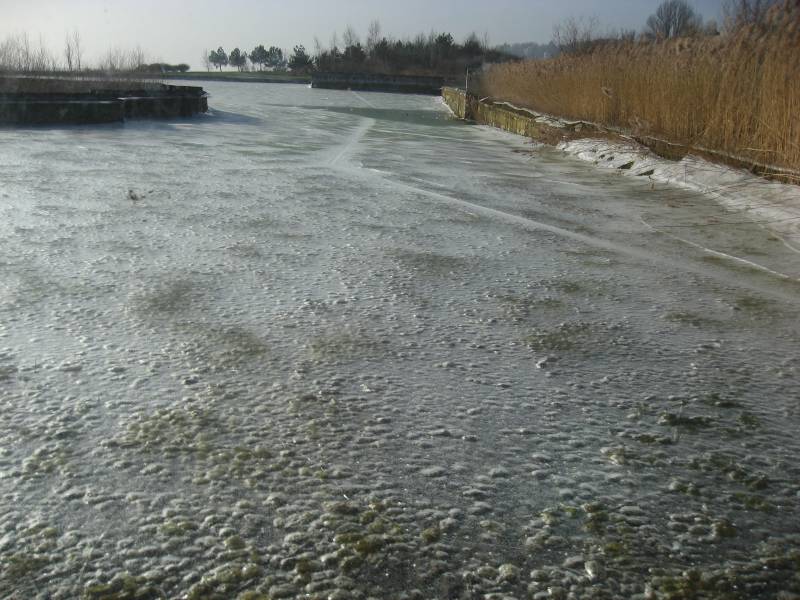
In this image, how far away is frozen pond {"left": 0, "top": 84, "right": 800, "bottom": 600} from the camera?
1434 millimetres

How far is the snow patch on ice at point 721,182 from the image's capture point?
5.06 metres

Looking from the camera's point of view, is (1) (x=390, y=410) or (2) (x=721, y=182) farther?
(2) (x=721, y=182)

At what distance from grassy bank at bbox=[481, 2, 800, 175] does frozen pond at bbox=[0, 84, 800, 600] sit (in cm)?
204

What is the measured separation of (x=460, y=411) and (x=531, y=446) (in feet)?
0.81

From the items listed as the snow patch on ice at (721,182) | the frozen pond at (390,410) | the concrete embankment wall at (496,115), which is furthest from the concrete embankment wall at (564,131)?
the frozen pond at (390,410)

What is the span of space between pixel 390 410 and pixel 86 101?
1127 centimetres

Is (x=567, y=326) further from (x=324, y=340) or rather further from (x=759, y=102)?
(x=759, y=102)

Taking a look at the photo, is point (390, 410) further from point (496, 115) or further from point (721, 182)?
point (496, 115)

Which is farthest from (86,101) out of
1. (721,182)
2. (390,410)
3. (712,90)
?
(390,410)

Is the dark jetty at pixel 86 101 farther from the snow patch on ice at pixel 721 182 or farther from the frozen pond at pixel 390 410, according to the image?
the frozen pond at pixel 390 410

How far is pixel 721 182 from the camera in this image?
637 cm

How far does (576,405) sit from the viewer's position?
2.15 m

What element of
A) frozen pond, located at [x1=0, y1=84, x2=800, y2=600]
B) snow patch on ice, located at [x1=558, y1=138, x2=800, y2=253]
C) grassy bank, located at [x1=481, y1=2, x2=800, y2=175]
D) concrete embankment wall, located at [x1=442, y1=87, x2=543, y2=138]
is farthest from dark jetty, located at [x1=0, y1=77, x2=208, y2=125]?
frozen pond, located at [x1=0, y1=84, x2=800, y2=600]

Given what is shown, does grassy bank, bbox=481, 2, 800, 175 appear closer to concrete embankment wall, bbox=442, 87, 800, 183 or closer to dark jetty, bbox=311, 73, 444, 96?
concrete embankment wall, bbox=442, 87, 800, 183
